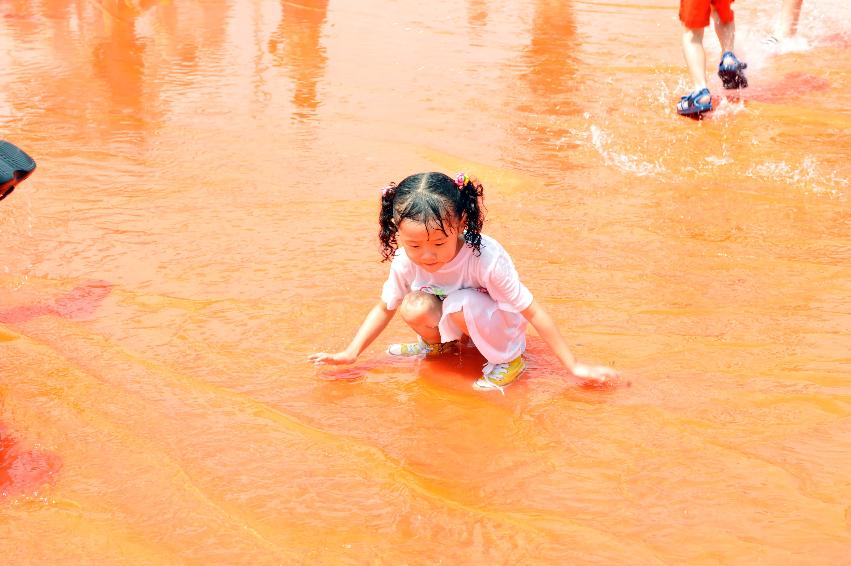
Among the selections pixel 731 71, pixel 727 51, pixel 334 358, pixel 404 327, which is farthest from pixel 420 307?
pixel 727 51

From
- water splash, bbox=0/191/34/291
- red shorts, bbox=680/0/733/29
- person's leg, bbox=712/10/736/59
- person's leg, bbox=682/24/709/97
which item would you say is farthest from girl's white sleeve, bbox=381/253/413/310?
person's leg, bbox=712/10/736/59

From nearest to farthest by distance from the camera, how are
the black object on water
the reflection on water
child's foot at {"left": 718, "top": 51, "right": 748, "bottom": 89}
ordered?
the black object on water, child's foot at {"left": 718, "top": 51, "right": 748, "bottom": 89}, the reflection on water

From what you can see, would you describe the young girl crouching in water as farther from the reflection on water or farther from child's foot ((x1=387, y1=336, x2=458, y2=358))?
the reflection on water

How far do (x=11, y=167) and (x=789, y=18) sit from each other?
704 cm

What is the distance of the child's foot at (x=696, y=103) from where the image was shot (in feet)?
20.6

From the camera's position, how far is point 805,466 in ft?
9.23

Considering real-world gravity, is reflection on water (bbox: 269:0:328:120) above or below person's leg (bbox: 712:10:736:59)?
below

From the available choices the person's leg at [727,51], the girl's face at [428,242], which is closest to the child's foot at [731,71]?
the person's leg at [727,51]

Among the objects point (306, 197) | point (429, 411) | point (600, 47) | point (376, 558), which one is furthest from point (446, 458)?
point (600, 47)

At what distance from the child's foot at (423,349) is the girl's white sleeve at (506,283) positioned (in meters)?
0.42

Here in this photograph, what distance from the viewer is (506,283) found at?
10.8 ft

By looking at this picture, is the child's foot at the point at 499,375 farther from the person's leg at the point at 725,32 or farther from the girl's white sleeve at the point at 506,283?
the person's leg at the point at 725,32

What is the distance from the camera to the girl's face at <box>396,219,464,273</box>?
305 cm

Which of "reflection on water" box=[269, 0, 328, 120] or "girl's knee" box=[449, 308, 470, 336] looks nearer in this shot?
"girl's knee" box=[449, 308, 470, 336]
